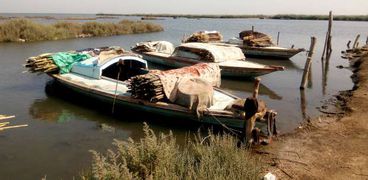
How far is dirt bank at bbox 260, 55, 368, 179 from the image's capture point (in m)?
7.67

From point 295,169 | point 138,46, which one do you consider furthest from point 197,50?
point 295,169

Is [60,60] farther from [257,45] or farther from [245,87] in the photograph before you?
[257,45]

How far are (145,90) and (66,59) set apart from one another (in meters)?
5.92

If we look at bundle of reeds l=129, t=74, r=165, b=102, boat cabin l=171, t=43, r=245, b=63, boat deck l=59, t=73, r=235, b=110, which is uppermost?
boat cabin l=171, t=43, r=245, b=63

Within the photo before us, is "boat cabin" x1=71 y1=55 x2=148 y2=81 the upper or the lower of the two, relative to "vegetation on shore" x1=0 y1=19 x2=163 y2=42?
lower

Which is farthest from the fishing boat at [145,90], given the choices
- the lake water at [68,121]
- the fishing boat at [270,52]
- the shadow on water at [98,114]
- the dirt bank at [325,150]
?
the fishing boat at [270,52]

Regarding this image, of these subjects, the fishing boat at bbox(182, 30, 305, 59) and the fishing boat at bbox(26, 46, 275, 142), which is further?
the fishing boat at bbox(182, 30, 305, 59)

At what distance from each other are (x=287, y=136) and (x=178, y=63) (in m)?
11.6

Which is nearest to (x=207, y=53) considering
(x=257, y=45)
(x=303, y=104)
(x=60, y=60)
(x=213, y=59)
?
(x=213, y=59)

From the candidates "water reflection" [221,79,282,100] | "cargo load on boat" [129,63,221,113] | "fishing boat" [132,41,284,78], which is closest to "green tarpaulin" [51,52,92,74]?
"cargo load on boat" [129,63,221,113]

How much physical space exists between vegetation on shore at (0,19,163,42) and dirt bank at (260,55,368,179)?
32.2 m

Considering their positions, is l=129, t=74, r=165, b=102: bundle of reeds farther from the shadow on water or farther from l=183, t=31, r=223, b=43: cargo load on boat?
l=183, t=31, r=223, b=43: cargo load on boat

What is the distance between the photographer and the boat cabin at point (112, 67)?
567 inches

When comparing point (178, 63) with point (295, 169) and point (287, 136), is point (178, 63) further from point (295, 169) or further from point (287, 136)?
point (295, 169)
